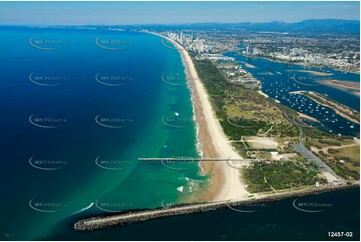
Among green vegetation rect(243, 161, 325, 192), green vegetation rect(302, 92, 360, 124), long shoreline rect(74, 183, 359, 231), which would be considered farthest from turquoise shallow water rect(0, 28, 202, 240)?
green vegetation rect(302, 92, 360, 124)

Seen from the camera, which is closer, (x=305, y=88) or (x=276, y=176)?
(x=276, y=176)

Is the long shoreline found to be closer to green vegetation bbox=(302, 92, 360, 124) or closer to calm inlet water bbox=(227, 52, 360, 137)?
calm inlet water bbox=(227, 52, 360, 137)

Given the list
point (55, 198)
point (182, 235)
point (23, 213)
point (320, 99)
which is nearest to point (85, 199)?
point (55, 198)

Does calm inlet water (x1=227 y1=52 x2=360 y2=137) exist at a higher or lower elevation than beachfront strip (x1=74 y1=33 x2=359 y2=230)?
higher

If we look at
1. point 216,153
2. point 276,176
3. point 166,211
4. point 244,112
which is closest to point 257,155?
point 216,153

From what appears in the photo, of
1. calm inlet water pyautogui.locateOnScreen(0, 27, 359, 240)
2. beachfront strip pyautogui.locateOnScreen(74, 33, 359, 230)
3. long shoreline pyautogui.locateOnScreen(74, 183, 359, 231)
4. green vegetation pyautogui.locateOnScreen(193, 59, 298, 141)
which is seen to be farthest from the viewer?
green vegetation pyautogui.locateOnScreen(193, 59, 298, 141)

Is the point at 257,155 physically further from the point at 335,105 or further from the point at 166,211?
the point at 335,105
